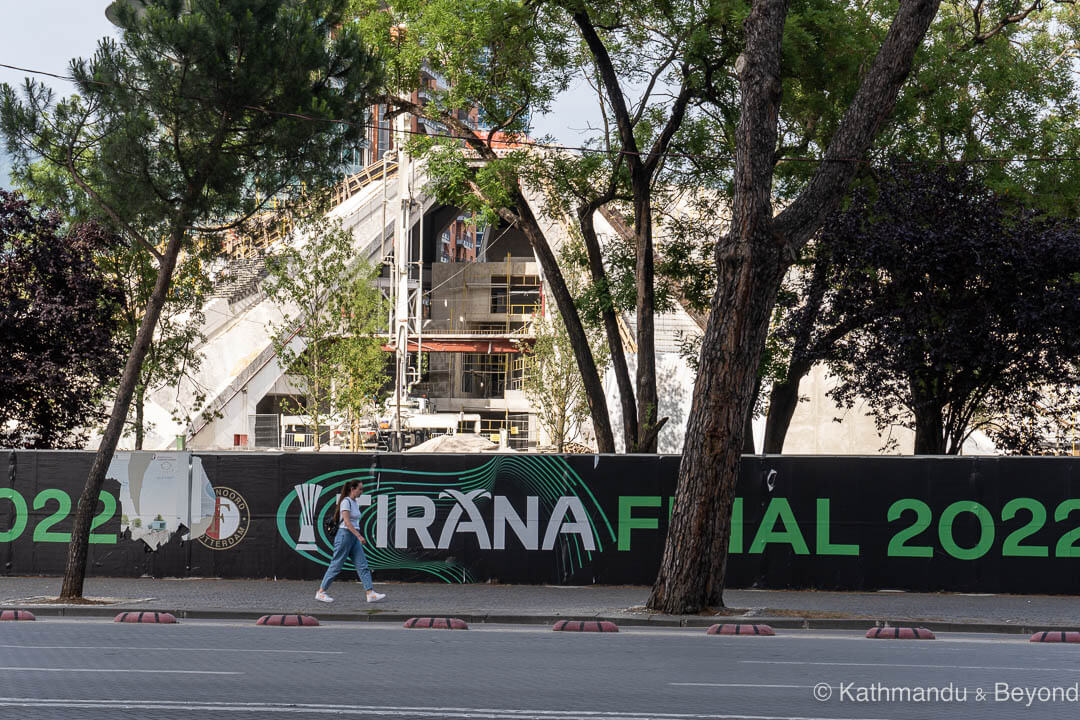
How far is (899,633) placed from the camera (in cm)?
1321

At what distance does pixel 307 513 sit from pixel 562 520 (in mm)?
4186

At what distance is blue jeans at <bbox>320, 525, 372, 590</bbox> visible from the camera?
15719 mm

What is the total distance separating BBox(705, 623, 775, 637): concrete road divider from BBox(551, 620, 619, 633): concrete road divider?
1136 millimetres

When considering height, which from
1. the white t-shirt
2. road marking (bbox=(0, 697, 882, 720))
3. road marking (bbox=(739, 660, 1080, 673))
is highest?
the white t-shirt

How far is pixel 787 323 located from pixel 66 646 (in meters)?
14.5

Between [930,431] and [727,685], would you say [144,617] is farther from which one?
[930,431]

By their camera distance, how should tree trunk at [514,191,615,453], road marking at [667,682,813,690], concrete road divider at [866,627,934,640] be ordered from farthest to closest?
tree trunk at [514,191,615,453] → concrete road divider at [866,627,934,640] → road marking at [667,682,813,690]

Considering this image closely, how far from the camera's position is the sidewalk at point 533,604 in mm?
14188

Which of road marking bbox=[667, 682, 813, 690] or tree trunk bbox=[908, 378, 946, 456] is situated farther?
tree trunk bbox=[908, 378, 946, 456]

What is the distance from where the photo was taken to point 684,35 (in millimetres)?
21172

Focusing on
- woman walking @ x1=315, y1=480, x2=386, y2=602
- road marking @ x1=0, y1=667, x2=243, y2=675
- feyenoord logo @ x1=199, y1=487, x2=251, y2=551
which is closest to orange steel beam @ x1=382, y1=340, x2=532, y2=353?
feyenoord logo @ x1=199, y1=487, x2=251, y2=551

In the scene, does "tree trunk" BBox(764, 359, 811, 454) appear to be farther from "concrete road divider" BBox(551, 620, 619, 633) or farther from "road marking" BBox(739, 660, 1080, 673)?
"road marking" BBox(739, 660, 1080, 673)

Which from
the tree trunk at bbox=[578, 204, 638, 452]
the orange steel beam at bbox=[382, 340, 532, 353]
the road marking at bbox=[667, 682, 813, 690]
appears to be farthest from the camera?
the orange steel beam at bbox=[382, 340, 532, 353]

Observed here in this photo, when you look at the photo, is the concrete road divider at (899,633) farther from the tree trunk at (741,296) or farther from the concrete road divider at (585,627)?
the concrete road divider at (585,627)
